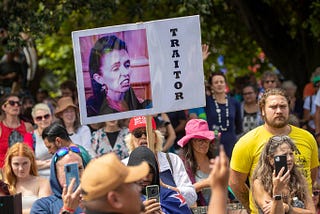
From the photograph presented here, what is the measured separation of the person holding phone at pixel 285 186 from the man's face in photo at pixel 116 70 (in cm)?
131

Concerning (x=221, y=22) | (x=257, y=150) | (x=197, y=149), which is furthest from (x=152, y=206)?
(x=221, y=22)

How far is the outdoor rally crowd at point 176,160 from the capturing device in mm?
5207

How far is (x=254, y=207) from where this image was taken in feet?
27.9

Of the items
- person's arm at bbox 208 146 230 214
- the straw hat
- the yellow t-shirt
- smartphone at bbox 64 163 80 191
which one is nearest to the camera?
person's arm at bbox 208 146 230 214

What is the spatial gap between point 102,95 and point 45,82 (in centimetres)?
1657

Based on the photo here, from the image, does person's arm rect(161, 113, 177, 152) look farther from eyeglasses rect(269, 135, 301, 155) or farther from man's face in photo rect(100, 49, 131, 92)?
eyeglasses rect(269, 135, 301, 155)

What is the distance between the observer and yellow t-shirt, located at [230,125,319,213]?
8703 mm

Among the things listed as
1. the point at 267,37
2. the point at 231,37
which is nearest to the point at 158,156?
the point at 267,37

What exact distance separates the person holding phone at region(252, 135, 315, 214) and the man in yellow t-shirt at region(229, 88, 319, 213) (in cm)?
42

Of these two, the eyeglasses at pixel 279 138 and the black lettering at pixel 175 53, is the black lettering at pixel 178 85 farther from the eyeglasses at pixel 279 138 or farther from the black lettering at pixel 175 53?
the eyeglasses at pixel 279 138

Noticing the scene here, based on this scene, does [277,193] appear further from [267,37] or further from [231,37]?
[231,37]

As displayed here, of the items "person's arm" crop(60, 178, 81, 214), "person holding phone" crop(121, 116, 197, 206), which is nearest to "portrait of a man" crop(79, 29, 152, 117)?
"person holding phone" crop(121, 116, 197, 206)

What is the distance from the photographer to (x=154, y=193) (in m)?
6.98

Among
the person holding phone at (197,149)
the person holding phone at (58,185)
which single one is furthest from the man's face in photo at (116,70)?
the person holding phone at (197,149)
